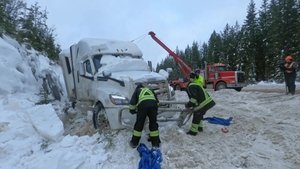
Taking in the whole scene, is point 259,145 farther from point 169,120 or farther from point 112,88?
point 112,88

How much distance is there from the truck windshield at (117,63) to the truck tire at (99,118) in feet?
4.40

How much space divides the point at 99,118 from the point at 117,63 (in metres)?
1.94

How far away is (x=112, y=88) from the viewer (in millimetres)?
10047

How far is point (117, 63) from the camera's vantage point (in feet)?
37.1

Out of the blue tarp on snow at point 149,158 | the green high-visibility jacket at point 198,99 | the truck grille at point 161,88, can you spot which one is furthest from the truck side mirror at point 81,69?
the blue tarp on snow at point 149,158

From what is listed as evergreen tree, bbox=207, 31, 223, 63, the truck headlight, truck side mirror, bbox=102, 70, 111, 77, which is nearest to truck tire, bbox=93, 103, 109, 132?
the truck headlight

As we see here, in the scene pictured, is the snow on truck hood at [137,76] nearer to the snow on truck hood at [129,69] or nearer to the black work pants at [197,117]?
the snow on truck hood at [129,69]

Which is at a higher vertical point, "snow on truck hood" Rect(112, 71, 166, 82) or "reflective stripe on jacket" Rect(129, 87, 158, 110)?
"snow on truck hood" Rect(112, 71, 166, 82)

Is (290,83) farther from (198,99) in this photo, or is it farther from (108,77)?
(108,77)

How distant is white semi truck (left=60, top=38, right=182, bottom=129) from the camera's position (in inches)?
375

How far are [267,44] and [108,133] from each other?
50.5 meters

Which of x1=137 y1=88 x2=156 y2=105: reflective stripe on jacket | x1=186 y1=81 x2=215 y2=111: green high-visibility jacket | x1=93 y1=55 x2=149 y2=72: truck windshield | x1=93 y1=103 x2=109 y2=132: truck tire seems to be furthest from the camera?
x1=93 y1=55 x2=149 y2=72: truck windshield

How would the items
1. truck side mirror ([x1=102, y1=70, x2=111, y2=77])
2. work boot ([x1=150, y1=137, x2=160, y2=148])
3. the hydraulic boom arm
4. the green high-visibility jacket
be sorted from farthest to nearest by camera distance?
the hydraulic boom arm
truck side mirror ([x1=102, y1=70, x2=111, y2=77])
the green high-visibility jacket
work boot ([x1=150, y1=137, x2=160, y2=148])

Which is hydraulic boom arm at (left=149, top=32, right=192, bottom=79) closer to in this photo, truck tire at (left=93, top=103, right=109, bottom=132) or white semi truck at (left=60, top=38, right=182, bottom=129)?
white semi truck at (left=60, top=38, right=182, bottom=129)
